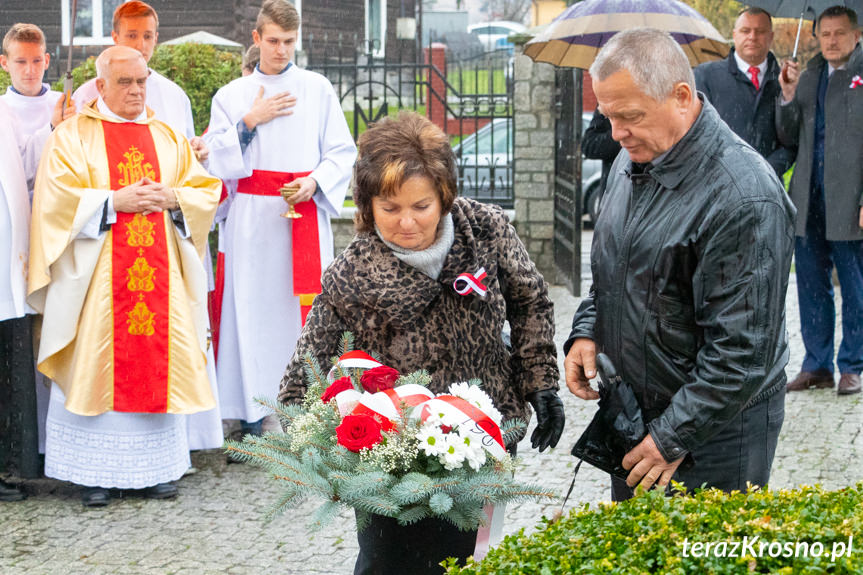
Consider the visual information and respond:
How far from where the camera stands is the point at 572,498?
5.42 metres

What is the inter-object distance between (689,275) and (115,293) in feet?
11.0

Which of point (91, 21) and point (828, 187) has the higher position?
point (91, 21)

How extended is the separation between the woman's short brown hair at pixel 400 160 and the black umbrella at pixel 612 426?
67cm

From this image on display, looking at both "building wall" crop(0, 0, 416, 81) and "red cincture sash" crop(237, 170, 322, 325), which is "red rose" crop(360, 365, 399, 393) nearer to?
"red cincture sash" crop(237, 170, 322, 325)

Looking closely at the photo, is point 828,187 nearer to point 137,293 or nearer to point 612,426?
point 137,293

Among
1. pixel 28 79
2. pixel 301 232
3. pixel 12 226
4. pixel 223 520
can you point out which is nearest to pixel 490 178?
pixel 301 232

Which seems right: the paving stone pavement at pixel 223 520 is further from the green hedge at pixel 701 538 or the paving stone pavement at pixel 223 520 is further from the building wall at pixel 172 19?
the building wall at pixel 172 19

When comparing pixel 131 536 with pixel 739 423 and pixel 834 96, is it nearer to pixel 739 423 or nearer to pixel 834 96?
pixel 739 423

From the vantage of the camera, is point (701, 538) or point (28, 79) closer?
point (701, 538)

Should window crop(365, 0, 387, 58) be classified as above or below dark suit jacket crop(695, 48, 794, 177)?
above

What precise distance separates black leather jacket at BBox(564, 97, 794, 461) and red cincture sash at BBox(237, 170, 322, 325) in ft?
10.9

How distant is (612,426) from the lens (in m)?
3.08

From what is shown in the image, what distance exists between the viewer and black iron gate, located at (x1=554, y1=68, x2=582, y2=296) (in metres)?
10.6

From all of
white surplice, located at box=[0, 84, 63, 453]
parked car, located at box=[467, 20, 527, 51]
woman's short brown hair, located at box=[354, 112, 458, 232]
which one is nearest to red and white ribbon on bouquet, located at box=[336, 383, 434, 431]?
woman's short brown hair, located at box=[354, 112, 458, 232]
